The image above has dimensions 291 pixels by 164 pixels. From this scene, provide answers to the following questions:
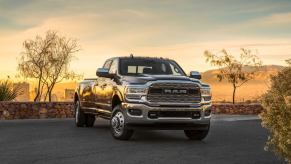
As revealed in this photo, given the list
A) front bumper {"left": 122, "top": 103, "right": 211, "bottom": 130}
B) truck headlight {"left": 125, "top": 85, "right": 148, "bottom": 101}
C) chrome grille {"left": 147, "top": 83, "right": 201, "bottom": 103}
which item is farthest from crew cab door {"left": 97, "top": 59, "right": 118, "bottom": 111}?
chrome grille {"left": 147, "top": 83, "right": 201, "bottom": 103}

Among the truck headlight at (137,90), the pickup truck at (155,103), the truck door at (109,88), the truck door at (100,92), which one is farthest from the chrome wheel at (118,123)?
the truck door at (100,92)

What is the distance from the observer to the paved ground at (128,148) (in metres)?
10.7

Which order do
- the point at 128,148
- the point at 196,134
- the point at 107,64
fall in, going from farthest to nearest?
the point at 107,64 < the point at 196,134 < the point at 128,148

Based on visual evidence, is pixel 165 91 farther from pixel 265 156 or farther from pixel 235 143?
pixel 265 156

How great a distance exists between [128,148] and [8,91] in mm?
15966

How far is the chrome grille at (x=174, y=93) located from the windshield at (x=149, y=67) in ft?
5.79

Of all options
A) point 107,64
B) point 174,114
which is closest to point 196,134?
point 174,114

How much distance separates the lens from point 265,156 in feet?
37.3

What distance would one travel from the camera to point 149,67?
622 inches

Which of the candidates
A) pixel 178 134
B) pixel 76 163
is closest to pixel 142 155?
pixel 76 163

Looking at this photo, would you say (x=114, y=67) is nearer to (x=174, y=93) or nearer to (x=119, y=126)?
(x=119, y=126)

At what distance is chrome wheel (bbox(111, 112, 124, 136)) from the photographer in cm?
1389

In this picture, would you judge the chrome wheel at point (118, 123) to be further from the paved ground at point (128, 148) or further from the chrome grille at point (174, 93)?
the chrome grille at point (174, 93)

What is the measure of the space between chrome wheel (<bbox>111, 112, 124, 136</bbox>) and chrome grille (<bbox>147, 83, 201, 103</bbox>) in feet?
2.92
